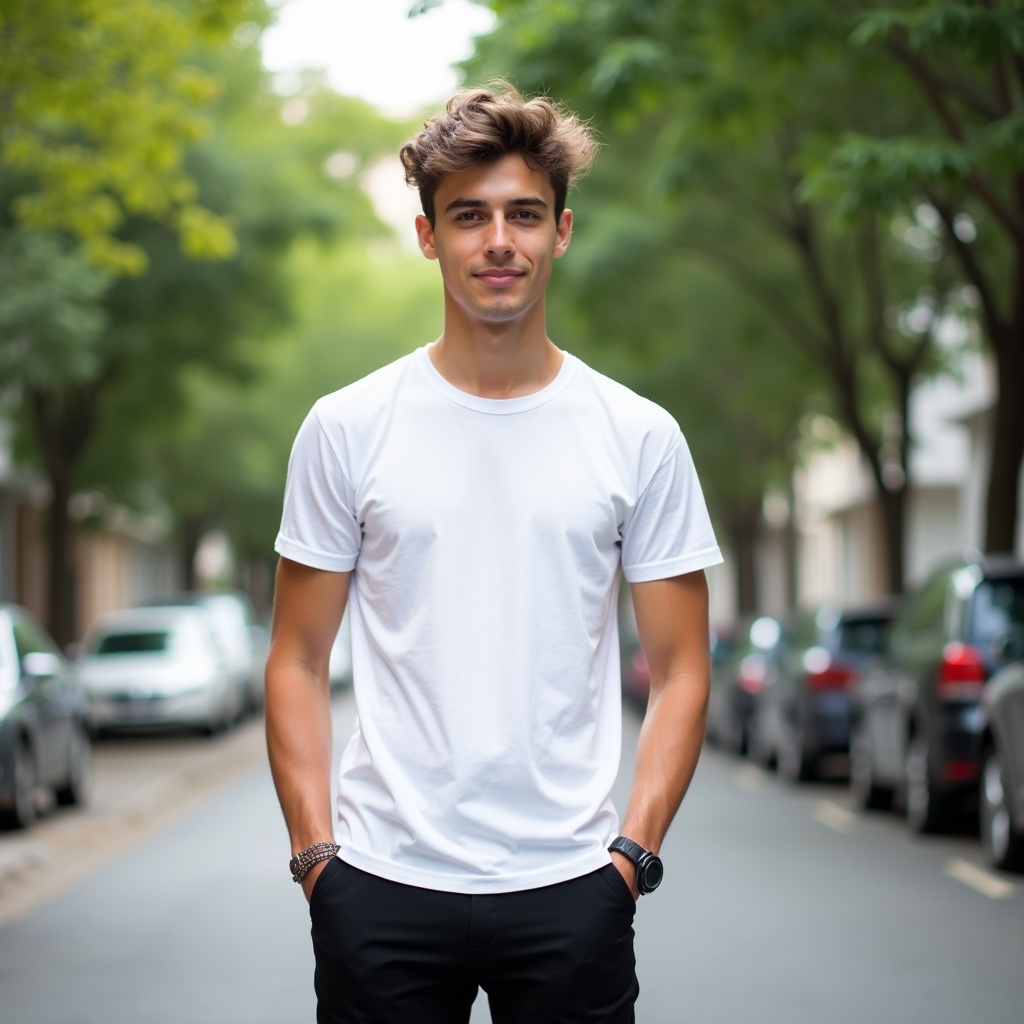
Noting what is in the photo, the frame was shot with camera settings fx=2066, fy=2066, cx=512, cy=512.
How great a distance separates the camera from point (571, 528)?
9.70 ft

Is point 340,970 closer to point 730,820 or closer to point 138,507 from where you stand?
point 730,820

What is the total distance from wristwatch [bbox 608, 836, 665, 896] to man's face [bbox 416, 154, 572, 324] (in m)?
0.79

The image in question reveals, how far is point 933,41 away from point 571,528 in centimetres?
992

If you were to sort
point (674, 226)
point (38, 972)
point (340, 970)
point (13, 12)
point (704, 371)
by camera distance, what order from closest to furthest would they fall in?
1. point (340, 970)
2. point (38, 972)
3. point (13, 12)
4. point (674, 226)
5. point (704, 371)

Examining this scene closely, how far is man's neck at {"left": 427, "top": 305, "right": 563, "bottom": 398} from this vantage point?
121 inches

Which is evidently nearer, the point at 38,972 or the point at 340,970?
the point at 340,970

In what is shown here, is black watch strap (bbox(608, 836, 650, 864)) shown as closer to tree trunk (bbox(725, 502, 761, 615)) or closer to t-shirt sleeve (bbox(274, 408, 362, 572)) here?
t-shirt sleeve (bbox(274, 408, 362, 572))

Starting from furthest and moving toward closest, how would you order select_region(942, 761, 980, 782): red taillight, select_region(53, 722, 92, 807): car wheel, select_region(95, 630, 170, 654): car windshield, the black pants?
select_region(95, 630, 170, 654): car windshield
select_region(53, 722, 92, 807): car wheel
select_region(942, 761, 980, 782): red taillight
the black pants

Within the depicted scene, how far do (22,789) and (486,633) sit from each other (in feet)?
36.8

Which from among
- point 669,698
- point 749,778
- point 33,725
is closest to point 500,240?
point 669,698

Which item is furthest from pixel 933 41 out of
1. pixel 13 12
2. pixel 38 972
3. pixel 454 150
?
pixel 454 150

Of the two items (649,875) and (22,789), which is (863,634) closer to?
(22,789)

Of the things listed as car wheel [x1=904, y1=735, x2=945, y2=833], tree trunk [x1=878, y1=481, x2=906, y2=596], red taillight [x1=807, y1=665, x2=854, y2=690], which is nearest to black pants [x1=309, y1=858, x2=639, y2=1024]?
car wheel [x1=904, y1=735, x2=945, y2=833]

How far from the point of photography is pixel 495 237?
3047 millimetres
